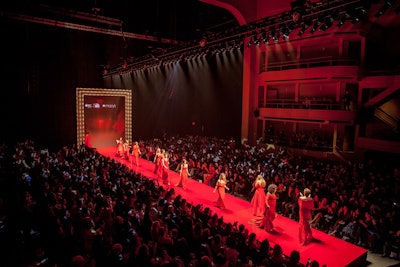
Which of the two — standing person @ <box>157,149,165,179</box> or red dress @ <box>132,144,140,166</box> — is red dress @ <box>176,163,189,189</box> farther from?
red dress @ <box>132,144,140,166</box>

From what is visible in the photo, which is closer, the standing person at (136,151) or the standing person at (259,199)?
the standing person at (259,199)

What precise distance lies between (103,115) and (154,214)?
16.2 m

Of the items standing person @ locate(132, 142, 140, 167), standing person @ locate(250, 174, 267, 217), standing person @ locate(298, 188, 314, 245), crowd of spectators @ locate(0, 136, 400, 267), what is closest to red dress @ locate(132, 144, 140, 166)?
standing person @ locate(132, 142, 140, 167)

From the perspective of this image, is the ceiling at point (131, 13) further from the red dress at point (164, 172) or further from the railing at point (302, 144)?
the railing at point (302, 144)

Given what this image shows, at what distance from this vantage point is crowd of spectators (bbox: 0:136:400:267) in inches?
216

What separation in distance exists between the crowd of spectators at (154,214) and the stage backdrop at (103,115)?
6365 mm

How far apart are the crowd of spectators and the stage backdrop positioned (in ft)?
20.9

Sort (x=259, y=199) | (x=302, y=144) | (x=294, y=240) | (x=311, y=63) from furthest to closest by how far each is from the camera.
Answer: (x=311, y=63), (x=302, y=144), (x=259, y=199), (x=294, y=240)

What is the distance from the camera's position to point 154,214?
7.59 metres

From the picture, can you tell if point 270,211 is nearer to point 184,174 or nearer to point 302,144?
point 184,174

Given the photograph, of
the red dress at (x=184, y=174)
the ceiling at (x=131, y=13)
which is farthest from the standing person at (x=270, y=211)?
the ceiling at (x=131, y=13)

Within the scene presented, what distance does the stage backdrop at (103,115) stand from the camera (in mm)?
21031

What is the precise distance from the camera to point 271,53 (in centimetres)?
2202

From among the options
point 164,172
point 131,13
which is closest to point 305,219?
point 164,172
